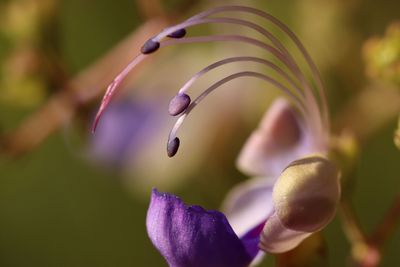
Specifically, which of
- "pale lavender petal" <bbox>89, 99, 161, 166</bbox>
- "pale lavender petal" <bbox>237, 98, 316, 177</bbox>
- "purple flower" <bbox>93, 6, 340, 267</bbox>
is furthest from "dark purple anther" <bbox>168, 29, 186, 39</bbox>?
"pale lavender petal" <bbox>89, 99, 161, 166</bbox>

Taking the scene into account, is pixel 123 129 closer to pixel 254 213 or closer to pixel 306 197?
pixel 254 213

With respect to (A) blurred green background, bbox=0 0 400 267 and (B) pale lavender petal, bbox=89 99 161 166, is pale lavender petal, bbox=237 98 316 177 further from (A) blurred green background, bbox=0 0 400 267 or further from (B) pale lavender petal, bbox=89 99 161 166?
(B) pale lavender petal, bbox=89 99 161 166

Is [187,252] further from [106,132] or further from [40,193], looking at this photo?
[40,193]

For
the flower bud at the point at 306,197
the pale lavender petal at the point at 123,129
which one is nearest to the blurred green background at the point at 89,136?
the pale lavender petal at the point at 123,129

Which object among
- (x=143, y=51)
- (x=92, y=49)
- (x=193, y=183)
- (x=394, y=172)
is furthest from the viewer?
(x=92, y=49)

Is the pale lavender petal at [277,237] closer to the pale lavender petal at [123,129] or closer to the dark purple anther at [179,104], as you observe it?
the dark purple anther at [179,104]

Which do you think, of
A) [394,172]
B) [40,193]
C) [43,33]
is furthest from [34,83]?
[40,193]
